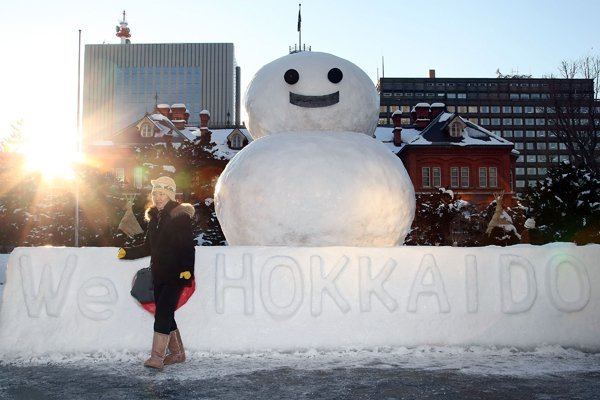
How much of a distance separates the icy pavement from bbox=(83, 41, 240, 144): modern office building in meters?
97.6

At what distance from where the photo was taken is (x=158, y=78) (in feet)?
332

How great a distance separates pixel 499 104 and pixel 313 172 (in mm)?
98646

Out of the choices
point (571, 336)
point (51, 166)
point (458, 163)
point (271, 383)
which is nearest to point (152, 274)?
point (271, 383)

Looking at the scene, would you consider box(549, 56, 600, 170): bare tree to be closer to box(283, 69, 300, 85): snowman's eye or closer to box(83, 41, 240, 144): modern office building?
box(283, 69, 300, 85): snowman's eye

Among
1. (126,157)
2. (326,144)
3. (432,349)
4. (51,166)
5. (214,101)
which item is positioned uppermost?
(214,101)

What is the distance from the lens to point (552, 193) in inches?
711

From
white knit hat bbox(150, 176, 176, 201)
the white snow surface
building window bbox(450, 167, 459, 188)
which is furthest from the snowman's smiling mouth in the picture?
building window bbox(450, 167, 459, 188)

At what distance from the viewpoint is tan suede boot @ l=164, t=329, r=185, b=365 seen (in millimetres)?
4523

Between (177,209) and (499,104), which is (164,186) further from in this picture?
(499,104)

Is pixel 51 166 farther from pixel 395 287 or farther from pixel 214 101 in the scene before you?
pixel 214 101

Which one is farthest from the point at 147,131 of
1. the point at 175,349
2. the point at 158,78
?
the point at 158,78

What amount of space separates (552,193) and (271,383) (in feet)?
55.3

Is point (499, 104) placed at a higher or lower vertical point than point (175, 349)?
higher

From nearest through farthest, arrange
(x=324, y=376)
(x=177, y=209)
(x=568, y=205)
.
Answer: (x=324, y=376), (x=177, y=209), (x=568, y=205)
